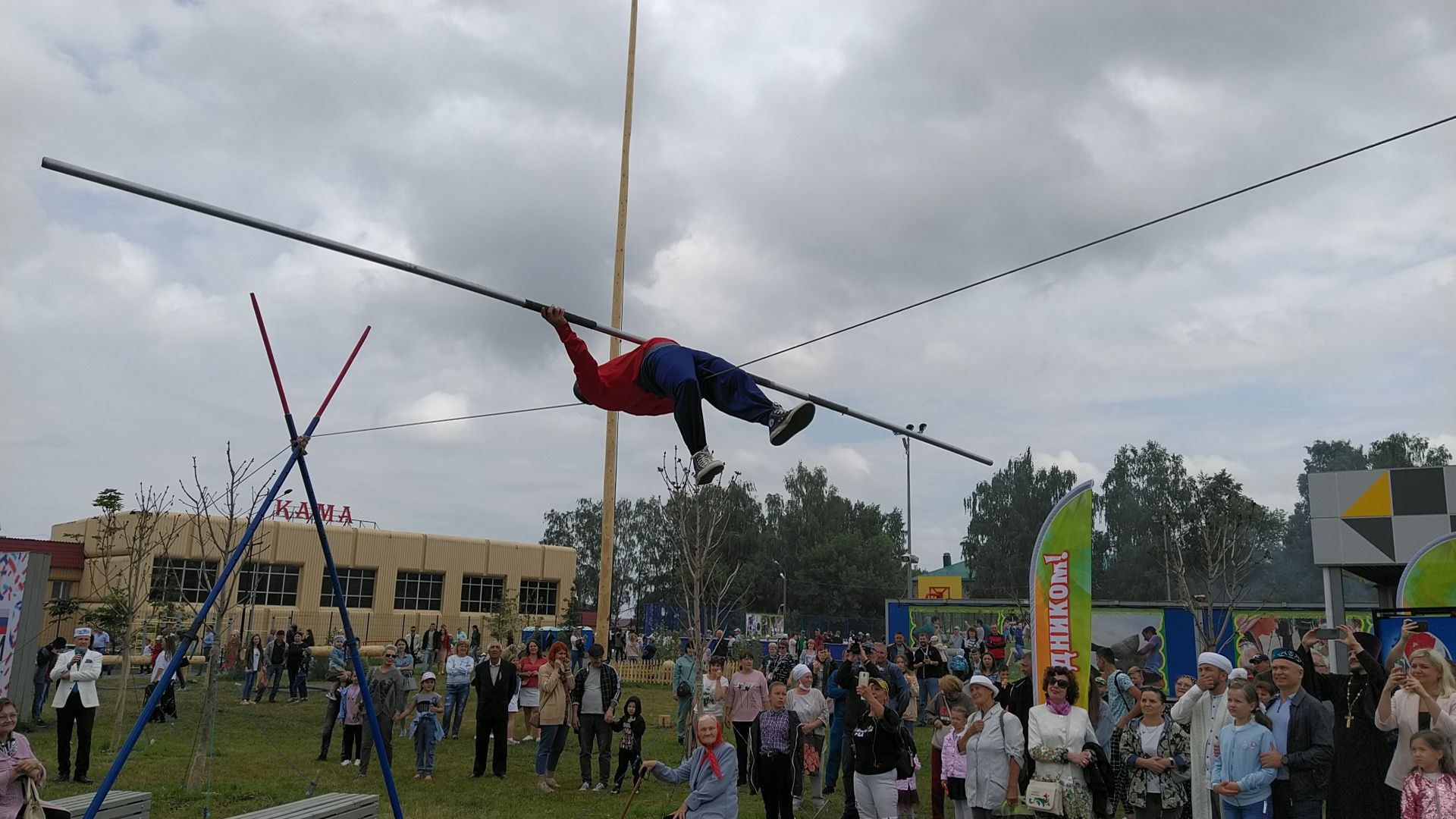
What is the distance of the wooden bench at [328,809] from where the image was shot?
7215 mm

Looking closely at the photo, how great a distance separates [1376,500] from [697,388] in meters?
14.1

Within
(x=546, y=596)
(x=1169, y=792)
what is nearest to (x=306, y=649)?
(x=1169, y=792)

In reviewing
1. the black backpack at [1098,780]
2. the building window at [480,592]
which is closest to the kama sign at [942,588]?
the building window at [480,592]

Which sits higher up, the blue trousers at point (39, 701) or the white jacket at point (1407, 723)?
the white jacket at point (1407, 723)

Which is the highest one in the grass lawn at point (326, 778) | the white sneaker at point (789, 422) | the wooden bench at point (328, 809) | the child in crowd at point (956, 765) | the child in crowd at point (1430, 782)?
the white sneaker at point (789, 422)

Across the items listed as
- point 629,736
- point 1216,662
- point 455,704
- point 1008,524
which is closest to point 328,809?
point 629,736

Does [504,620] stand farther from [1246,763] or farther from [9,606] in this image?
[1246,763]

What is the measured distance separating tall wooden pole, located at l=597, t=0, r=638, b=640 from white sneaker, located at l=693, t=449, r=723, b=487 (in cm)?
740

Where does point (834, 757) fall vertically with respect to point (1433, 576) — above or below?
below

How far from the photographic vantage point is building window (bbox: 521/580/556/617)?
44.2 metres

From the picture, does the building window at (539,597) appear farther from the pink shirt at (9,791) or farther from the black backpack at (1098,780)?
the black backpack at (1098,780)

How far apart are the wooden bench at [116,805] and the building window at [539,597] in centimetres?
3625

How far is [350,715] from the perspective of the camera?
12.1 metres

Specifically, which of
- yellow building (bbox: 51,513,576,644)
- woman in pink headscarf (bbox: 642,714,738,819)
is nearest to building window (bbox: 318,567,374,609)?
yellow building (bbox: 51,513,576,644)
